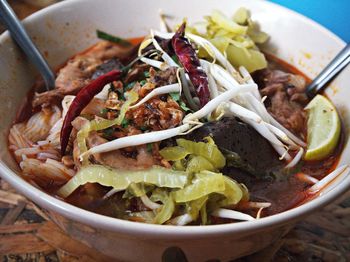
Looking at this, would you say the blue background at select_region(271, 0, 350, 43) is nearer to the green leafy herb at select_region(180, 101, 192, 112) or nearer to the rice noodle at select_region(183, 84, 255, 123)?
the rice noodle at select_region(183, 84, 255, 123)

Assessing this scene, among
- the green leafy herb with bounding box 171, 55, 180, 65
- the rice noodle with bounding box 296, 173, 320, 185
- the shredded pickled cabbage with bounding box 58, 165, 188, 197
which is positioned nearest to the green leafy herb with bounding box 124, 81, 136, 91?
the green leafy herb with bounding box 171, 55, 180, 65

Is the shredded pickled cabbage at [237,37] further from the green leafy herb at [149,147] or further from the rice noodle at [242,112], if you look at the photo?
the green leafy herb at [149,147]

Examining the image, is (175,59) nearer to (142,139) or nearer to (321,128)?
(142,139)

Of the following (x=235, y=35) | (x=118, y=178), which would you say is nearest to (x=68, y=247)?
(x=118, y=178)

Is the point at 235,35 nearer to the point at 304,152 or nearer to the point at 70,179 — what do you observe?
the point at 304,152

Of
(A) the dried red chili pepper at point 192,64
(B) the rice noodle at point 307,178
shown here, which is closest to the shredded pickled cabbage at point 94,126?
(A) the dried red chili pepper at point 192,64

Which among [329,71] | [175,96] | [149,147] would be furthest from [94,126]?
[329,71]
